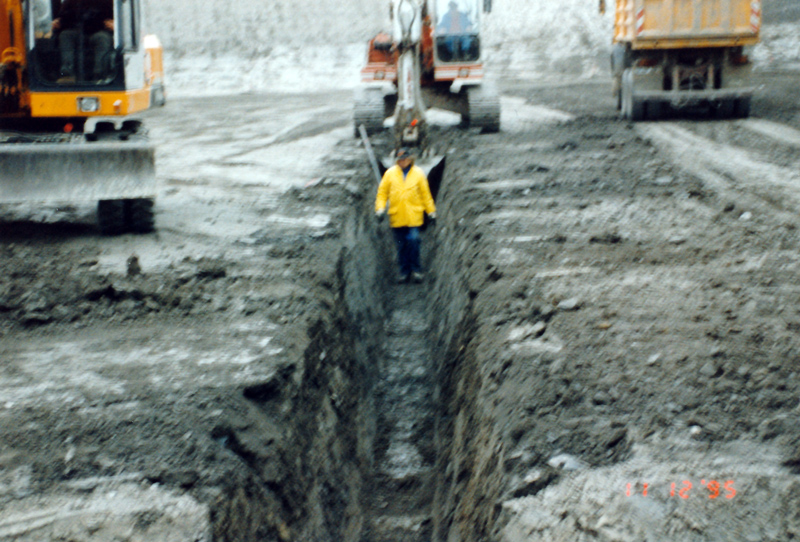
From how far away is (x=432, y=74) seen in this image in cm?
1459

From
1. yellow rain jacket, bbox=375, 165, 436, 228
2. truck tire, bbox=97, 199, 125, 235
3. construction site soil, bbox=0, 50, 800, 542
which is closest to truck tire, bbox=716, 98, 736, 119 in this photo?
construction site soil, bbox=0, 50, 800, 542

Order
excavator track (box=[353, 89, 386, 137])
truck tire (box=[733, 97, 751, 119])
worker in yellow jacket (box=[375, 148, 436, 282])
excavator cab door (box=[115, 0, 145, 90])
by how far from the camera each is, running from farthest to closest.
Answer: excavator track (box=[353, 89, 386, 137])
truck tire (box=[733, 97, 751, 119])
worker in yellow jacket (box=[375, 148, 436, 282])
excavator cab door (box=[115, 0, 145, 90])

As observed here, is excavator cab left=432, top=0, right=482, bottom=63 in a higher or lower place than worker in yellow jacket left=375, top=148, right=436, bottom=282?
higher

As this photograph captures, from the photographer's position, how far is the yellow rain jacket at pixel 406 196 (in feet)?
31.0

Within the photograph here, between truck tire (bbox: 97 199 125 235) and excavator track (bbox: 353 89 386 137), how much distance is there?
6.72 metres

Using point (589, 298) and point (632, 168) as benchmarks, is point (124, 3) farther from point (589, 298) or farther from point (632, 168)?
point (632, 168)

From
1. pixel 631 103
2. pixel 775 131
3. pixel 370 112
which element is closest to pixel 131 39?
pixel 370 112

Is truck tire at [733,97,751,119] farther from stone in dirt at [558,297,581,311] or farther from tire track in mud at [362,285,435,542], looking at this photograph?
stone in dirt at [558,297,581,311]

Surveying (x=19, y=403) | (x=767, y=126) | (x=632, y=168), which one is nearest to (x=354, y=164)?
(x=632, y=168)

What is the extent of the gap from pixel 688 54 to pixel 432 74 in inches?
176

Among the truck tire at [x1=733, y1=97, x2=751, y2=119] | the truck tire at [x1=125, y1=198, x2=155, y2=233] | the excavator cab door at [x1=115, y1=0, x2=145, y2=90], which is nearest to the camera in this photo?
the excavator cab door at [x1=115, y1=0, x2=145, y2=90]

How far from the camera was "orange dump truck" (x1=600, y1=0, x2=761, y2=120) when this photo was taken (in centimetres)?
1354
